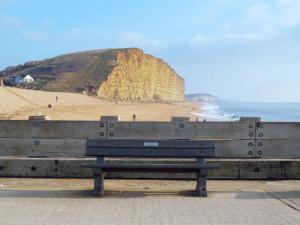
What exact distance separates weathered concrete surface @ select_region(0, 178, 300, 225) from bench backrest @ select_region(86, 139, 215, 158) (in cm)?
58

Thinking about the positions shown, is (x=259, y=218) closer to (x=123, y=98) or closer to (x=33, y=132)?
(x=33, y=132)

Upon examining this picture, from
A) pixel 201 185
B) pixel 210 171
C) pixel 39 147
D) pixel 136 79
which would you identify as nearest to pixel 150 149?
pixel 201 185

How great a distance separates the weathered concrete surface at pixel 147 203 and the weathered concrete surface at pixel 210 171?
187 mm

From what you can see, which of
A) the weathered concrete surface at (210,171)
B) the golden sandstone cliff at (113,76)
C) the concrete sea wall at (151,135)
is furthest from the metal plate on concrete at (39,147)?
the golden sandstone cliff at (113,76)

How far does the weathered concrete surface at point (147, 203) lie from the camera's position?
6863 millimetres

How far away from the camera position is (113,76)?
110 metres

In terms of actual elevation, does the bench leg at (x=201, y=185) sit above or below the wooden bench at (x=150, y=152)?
below

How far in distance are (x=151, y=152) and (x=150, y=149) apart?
45 mm

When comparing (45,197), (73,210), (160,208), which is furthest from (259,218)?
(45,197)

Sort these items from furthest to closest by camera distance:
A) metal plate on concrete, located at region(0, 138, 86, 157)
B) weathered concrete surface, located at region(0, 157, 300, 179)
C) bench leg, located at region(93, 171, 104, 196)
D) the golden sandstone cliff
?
the golden sandstone cliff → metal plate on concrete, located at region(0, 138, 86, 157) → weathered concrete surface, located at region(0, 157, 300, 179) → bench leg, located at region(93, 171, 104, 196)

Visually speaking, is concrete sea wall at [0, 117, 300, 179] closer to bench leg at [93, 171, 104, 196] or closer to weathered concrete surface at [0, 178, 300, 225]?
weathered concrete surface at [0, 178, 300, 225]

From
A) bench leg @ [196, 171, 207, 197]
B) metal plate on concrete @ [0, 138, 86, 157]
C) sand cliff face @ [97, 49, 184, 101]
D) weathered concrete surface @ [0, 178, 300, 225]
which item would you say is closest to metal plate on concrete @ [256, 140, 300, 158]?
weathered concrete surface @ [0, 178, 300, 225]

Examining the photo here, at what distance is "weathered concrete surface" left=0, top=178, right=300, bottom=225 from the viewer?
686cm

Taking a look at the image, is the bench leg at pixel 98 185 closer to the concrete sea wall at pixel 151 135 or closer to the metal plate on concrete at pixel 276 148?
the concrete sea wall at pixel 151 135
